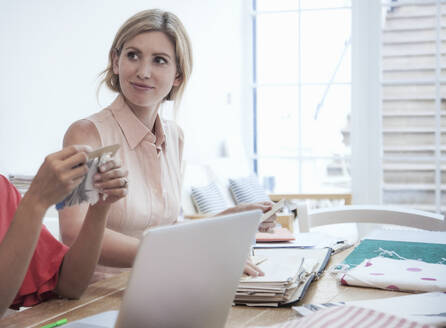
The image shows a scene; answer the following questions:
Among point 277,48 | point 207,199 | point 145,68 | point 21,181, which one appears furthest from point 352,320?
point 277,48

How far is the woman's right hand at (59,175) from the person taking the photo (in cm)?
91

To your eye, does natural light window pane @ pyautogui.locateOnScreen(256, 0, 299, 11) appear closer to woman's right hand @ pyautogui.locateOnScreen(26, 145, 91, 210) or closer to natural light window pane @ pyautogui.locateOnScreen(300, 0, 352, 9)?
natural light window pane @ pyautogui.locateOnScreen(300, 0, 352, 9)

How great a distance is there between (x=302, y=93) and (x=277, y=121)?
0.33 m

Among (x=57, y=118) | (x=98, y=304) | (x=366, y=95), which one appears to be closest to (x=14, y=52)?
(x=57, y=118)

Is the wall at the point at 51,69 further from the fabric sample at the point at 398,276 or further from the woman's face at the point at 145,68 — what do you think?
the fabric sample at the point at 398,276

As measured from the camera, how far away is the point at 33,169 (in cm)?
267

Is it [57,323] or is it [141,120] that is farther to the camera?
[141,120]

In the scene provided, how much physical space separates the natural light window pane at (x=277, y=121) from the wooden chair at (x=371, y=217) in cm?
301

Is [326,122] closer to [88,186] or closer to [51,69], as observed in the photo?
[51,69]

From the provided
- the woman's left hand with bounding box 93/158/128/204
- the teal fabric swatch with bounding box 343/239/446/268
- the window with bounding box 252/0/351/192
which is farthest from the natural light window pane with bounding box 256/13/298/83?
the woman's left hand with bounding box 93/158/128/204

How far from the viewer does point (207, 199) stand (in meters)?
3.63

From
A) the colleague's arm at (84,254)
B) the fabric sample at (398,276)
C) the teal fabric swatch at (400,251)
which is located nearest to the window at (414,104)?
the teal fabric swatch at (400,251)

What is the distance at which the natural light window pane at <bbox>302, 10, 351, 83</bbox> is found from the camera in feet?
16.3

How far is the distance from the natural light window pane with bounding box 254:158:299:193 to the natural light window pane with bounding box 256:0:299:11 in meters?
1.32
